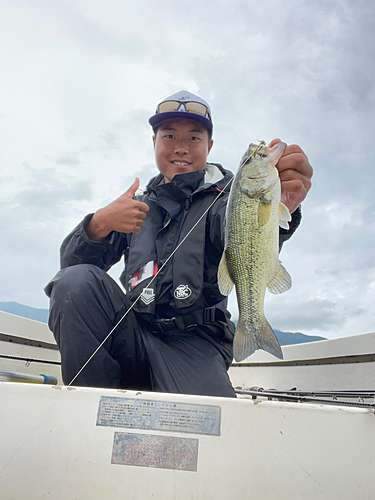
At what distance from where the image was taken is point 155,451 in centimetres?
95

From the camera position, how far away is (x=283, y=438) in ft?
3.16

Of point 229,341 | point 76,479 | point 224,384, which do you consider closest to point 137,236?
point 229,341

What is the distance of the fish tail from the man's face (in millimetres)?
1443

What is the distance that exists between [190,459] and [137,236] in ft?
4.75

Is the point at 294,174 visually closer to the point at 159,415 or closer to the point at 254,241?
the point at 254,241

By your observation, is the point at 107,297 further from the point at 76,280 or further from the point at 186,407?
the point at 186,407

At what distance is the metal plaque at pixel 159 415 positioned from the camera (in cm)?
97

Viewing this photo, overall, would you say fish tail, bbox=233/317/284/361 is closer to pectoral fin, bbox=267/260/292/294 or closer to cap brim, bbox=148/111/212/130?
pectoral fin, bbox=267/260/292/294

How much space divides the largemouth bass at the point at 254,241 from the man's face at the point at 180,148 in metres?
1.04

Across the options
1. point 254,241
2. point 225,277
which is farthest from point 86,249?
point 254,241

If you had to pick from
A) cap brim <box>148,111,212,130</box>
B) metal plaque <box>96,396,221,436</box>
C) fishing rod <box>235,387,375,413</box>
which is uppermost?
cap brim <box>148,111,212,130</box>

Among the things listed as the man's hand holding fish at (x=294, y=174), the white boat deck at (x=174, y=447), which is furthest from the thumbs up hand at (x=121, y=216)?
the white boat deck at (x=174, y=447)

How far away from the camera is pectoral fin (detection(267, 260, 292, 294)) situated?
1.48 m

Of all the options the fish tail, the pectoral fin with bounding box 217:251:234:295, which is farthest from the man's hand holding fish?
the fish tail
